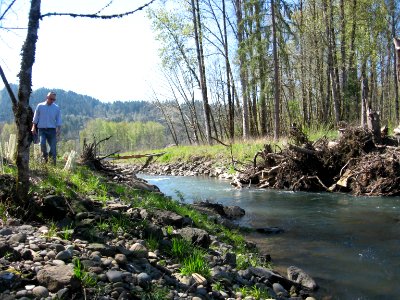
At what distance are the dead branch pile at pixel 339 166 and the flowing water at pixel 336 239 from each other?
2.70 feet

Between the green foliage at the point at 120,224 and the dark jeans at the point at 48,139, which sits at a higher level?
the dark jeans at the point at 48,139

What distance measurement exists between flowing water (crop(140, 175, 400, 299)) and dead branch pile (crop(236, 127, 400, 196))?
2.70 feet

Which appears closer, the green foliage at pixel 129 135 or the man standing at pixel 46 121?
the man standing at pixel 46 121

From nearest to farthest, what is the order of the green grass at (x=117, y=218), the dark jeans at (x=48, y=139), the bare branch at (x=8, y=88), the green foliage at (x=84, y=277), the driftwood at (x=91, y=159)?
the green foliage at (x=84, y=277) → the green grass at (x=117, y=218) → the bare branch at (x=8, y=88) → the dark jeans at (x=48, y=139) → the driftwood at (x=91, y=159)

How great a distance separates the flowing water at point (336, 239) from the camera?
4797 mm

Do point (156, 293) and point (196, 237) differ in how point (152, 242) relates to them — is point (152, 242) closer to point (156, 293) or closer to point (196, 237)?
point (196, 237)

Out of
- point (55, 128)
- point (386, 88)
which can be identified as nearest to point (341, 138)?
point (55, 128)

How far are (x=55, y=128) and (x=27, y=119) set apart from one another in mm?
5266

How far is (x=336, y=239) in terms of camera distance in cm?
673

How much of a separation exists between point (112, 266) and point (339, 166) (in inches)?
448

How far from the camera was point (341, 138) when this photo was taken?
44.4 feet

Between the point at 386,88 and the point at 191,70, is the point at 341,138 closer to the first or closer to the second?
the point at 191,70

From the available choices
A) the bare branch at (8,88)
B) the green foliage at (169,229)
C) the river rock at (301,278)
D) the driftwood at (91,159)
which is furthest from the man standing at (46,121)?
the river rock at (301,278)

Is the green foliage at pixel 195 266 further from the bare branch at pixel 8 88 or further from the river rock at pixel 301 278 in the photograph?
the bare branch at pixel 8 88
